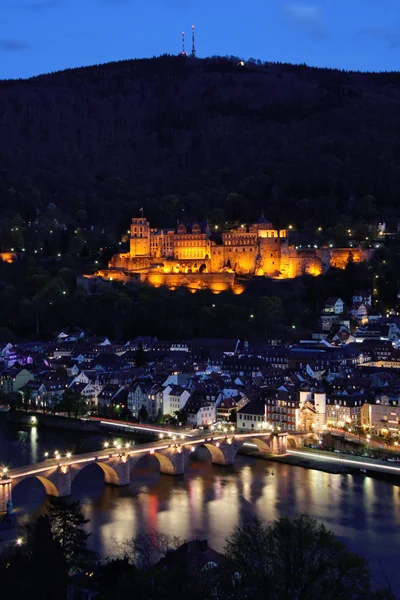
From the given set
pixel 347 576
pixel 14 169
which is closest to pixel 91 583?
pixel 347 576

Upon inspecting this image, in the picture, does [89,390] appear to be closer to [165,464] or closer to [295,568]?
[165,464]

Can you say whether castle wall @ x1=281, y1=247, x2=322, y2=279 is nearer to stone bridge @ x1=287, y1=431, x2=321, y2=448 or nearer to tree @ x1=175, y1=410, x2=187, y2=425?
tree @ x1=175, y1=410, x2=187, y2=425

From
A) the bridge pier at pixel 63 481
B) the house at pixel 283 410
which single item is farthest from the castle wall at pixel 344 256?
the bridge pier at pixel 63 481

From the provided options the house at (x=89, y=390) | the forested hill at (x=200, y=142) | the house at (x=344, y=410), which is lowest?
the house at (x=344, y=410)

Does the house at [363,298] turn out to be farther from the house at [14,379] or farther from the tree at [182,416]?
the tree at [182,416]

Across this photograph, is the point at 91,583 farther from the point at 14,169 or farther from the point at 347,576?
the point at 14,169

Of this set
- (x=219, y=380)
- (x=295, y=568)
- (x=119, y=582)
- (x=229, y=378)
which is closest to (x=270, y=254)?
(x=229, y=378)

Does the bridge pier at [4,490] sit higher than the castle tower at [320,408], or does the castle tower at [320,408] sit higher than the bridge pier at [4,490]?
the castle tower at [320,408]
